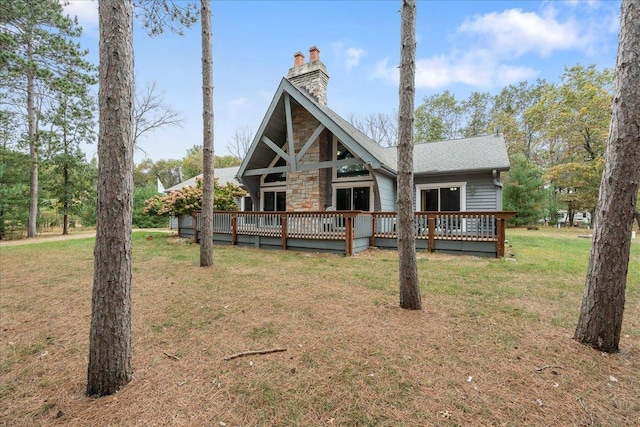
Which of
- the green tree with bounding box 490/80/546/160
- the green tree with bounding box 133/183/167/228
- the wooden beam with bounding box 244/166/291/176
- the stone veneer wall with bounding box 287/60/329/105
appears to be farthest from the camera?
the green tree with bounding box 490/80/546/160

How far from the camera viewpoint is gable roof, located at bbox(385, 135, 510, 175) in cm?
1064

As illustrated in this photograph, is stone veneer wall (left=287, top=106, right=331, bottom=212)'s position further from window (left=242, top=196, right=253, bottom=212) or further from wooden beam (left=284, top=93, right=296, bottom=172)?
window (left=242, top=196, right=253, bottom=212)

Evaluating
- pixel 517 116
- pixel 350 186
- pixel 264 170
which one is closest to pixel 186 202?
pixel 264 170

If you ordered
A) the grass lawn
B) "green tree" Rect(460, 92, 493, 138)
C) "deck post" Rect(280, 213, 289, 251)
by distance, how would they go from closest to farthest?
the grass lawn
"deck post" Rect(280, 213, 289, 251)
"green tree" Rect(460, 92, 493, 138)

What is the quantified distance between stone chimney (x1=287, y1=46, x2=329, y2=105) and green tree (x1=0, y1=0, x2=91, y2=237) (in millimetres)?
7965

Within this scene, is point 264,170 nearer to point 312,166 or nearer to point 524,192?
point 312,166

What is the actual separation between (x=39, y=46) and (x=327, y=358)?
13.5 meters

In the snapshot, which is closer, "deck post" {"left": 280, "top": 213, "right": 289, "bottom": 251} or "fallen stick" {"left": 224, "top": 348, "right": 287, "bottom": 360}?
"fallen stick" {"left": 224, "top": 348, "right": 287, "bottom": 360}

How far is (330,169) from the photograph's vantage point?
1181 centimetres

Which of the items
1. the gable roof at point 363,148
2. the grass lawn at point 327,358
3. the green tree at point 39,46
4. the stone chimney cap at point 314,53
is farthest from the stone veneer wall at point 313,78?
the grass lawn at point 327,358

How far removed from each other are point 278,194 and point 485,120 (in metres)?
27.3

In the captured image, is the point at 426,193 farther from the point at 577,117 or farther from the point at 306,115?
the point at 577,117

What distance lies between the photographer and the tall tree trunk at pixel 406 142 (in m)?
3.37

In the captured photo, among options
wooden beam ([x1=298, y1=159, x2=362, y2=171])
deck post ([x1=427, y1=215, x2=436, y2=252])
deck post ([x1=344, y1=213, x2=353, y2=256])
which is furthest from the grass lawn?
wooden beam ([x1=298, y1=159, x2=362, y2=171])
